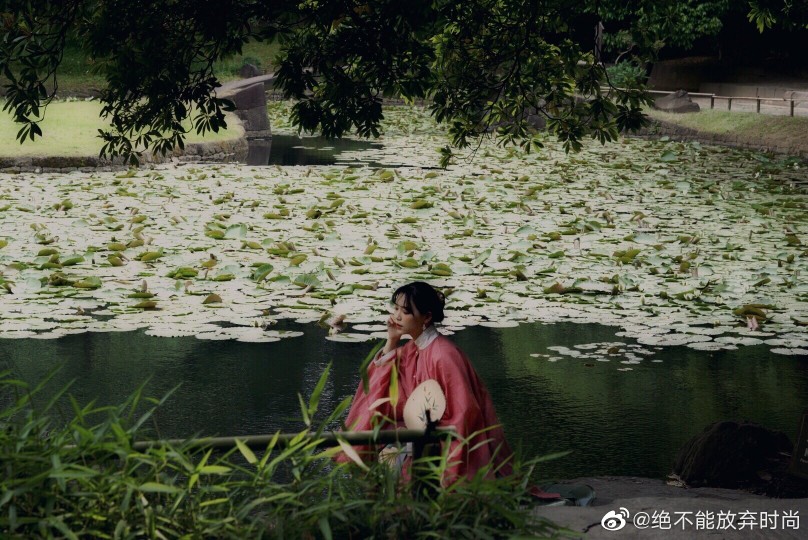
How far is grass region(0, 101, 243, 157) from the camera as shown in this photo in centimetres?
1831

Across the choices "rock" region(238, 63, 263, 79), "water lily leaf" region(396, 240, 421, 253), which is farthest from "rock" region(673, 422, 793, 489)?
"rock" region(238, 63, 263, 79)

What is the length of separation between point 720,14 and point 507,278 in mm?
25807

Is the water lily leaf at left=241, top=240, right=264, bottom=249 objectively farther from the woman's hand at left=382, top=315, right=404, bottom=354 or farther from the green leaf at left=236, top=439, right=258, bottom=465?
the green leaf at left=236, top=439, right=258, bottom=465

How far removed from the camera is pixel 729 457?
18.7 feet

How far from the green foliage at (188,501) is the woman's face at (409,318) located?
A: 1.69m

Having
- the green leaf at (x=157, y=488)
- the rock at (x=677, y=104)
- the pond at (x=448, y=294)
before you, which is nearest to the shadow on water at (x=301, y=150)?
the pond at (x=448, y=294)

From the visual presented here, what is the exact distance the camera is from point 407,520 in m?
2.90

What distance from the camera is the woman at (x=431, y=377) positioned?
4598 millimetres

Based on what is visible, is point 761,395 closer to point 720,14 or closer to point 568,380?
point 568,380

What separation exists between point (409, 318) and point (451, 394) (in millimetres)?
390

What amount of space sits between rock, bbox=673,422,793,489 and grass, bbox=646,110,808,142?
19533 mm

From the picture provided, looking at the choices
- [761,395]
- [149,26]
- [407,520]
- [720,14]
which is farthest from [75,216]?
[720,14]

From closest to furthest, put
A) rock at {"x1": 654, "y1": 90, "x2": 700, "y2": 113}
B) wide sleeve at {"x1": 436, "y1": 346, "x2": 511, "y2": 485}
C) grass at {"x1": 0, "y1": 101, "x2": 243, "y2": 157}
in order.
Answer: wide sleeve at {"x1": 436, "y1": 346, "x2": 511, "y2": 485}
grass at {"x1": 0, "y1": 101, "x2": 243, "y2": 157}
rock at {"x1": 654, "y1": 90, "x2": 700, "y2": 113}

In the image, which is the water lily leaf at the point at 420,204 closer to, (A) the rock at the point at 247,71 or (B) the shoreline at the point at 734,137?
(B) the shoreline at the point at 734,137
